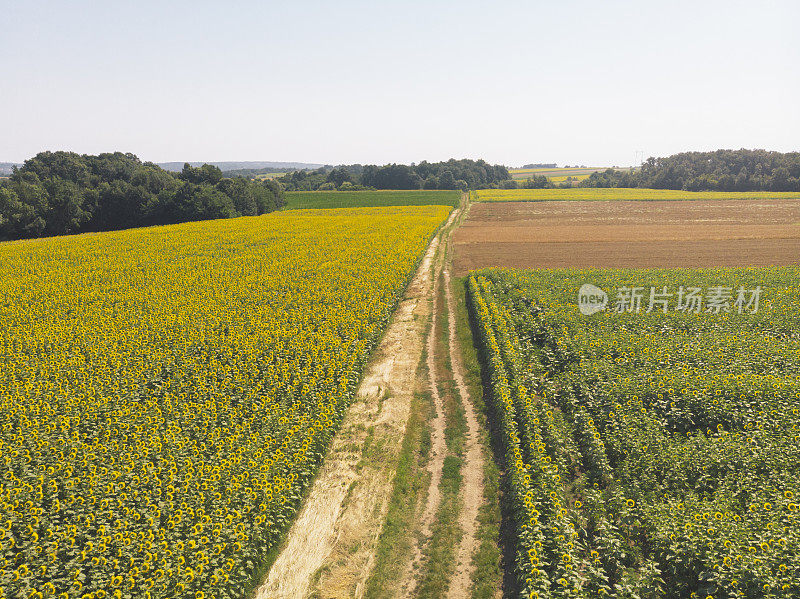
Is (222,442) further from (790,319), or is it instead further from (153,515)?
(790,319)

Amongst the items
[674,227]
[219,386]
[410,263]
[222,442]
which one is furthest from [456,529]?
[674,227]

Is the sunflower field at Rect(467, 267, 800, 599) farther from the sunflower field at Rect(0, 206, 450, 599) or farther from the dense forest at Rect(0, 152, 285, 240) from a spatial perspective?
the dense forest at Rect(0, 152, 285, 240)

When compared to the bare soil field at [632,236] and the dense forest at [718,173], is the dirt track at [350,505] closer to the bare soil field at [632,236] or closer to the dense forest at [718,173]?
the bare soil field at [632,236]

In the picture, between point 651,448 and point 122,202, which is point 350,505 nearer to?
point 651,448

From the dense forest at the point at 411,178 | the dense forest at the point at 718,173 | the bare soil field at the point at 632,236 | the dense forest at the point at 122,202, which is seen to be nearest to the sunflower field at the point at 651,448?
the bare soil field at the point at 632,236

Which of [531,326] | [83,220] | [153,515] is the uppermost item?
[83,220]

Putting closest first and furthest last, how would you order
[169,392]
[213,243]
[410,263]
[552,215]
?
[169,392]
[410,263]
[213,243]
[552,215]

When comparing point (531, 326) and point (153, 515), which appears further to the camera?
point (531, 326)

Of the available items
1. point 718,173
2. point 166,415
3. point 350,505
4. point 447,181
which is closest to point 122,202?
point 166,415
